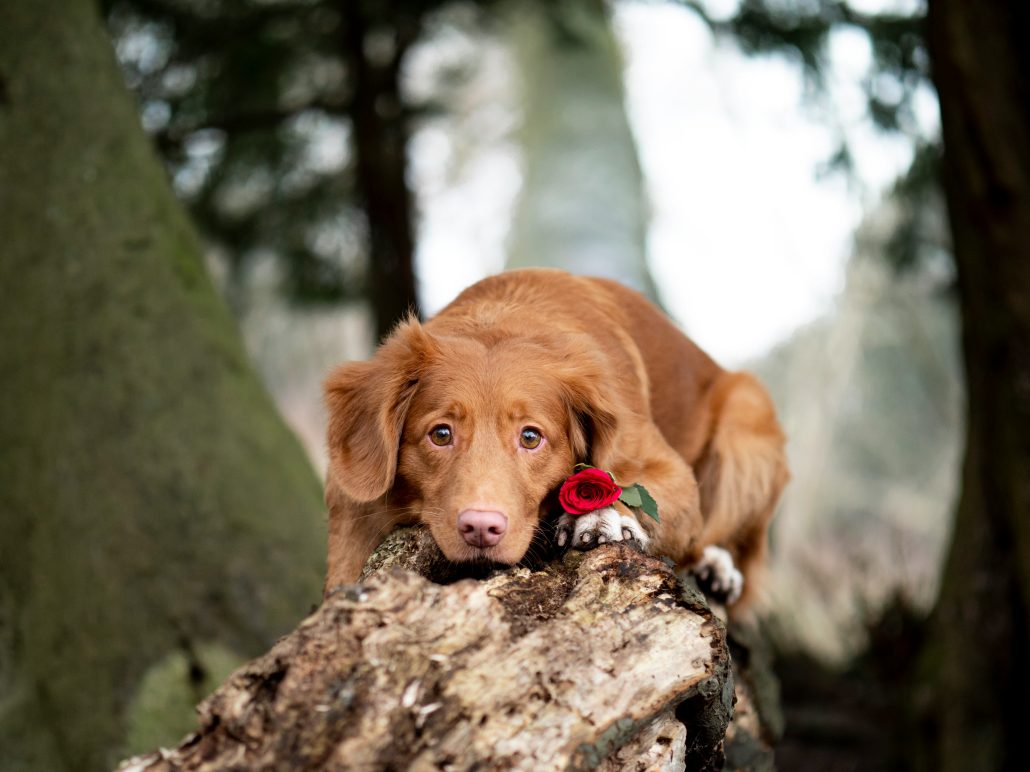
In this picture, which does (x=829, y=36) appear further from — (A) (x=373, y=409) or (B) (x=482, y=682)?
(B) (x=482, y=682)

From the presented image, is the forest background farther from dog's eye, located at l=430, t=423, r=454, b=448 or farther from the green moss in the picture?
dog's eye, located at l=430, t=423, r=454, b=448

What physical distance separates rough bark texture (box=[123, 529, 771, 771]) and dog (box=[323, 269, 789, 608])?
0.34 m

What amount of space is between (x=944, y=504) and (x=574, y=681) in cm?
2022

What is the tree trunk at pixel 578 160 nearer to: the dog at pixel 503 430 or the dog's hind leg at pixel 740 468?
the dog's hind leg at pixel 740 468

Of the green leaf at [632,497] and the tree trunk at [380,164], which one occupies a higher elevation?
the tree trunk at [380,164]

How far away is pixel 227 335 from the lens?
575 cm

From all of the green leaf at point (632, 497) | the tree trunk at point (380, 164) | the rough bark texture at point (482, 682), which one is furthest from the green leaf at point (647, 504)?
the tree trunk at point (380, 164)

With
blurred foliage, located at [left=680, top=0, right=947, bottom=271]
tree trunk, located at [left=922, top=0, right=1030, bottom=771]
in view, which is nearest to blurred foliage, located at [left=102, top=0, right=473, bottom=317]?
blurred foliage, located at [left=680, top=0, right=947, bottom=271]

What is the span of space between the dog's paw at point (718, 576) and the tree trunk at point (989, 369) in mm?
2456

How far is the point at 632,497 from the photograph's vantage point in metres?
3.44

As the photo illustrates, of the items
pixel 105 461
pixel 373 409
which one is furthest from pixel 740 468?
pixel 105 461

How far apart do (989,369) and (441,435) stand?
4.23 m

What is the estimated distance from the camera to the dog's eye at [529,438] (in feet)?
10.7

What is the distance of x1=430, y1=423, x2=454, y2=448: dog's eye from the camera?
3.28 m
